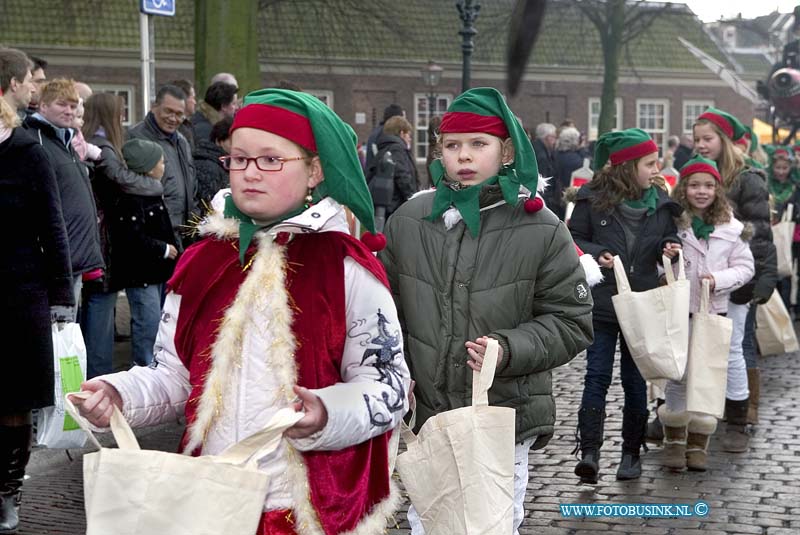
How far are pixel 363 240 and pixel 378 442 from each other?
20.5 inches

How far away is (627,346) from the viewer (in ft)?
21.1

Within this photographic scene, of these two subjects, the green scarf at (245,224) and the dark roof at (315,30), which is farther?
the dark roof at (315,30)

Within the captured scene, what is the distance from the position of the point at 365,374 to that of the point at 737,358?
517 cm

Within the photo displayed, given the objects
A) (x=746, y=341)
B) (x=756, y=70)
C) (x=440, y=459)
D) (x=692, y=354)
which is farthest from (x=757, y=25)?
(x=756, y=70)

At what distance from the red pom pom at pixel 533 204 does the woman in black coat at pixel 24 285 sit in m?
2.32

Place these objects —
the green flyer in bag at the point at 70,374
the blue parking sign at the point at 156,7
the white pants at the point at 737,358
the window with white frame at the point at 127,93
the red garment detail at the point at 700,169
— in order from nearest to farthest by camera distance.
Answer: the green flyer in bag at the point at 70,374 < the red garment detail at the point at 700,169 < the white pants at the point at 737,358 < the blue parking sign at the point at 156,7 < the window with white frame at the point at 127,93

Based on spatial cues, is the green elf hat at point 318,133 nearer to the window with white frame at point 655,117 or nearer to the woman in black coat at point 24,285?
the woman in black coat at point 24,285

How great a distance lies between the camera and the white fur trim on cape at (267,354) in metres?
2.91

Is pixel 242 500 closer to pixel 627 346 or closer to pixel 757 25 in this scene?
pixel 627 346

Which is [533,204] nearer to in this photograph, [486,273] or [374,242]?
[486,273]

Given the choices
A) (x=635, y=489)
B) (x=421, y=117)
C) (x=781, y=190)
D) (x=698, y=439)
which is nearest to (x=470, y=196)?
(x=635, y=489)

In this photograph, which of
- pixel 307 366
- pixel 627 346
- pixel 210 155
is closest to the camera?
pixel 307 366

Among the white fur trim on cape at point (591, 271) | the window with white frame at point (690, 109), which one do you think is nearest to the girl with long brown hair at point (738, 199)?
the white fur trim on cape at point (591, 271)

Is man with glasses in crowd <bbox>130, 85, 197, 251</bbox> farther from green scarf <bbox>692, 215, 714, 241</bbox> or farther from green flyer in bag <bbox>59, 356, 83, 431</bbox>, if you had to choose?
green scarf <bbox>692, 215, 714, 241</bbox>
